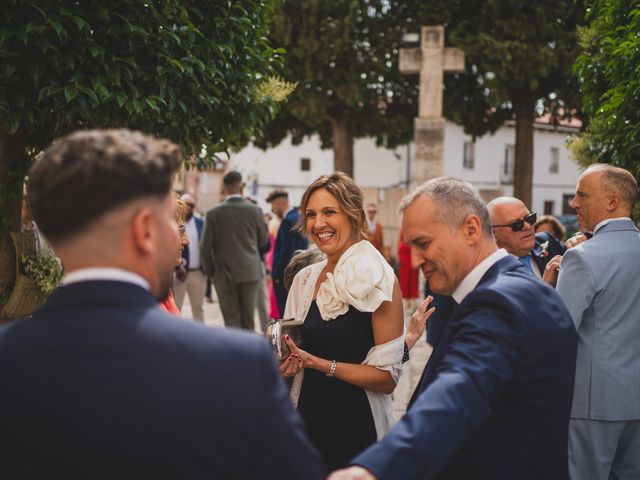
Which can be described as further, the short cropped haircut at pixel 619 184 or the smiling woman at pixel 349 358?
the short cropped haircut at pixel 619 184

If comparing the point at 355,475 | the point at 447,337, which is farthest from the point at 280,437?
the point at 447,337

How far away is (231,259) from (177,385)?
7617 millimetres

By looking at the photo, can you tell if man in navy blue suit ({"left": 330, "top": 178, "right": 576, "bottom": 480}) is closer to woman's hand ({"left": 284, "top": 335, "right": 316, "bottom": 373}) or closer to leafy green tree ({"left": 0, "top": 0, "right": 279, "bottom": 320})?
woman's hand ({"left": 284, "top": 335, "right": 316, "bottom": 373})

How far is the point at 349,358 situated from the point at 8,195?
313 cm

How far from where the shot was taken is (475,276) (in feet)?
7.92

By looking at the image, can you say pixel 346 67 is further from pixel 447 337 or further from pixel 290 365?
pixel 447 337

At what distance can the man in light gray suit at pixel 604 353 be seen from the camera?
3.72 metres

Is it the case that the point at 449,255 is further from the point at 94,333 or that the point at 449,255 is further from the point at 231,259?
the point at 231,259

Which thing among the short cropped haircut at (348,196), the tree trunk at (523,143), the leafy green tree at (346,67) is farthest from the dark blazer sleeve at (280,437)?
the tree trunk at (523,143)

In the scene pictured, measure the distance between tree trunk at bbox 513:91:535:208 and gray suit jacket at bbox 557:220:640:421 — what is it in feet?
50.1

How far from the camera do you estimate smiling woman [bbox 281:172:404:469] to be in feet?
11.4

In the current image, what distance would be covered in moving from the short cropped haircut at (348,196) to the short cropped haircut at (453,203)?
137cm

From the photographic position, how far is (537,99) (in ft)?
63.3

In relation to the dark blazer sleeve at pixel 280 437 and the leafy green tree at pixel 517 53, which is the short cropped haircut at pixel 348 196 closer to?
the dark blazer sleeve at pixel 280 437
